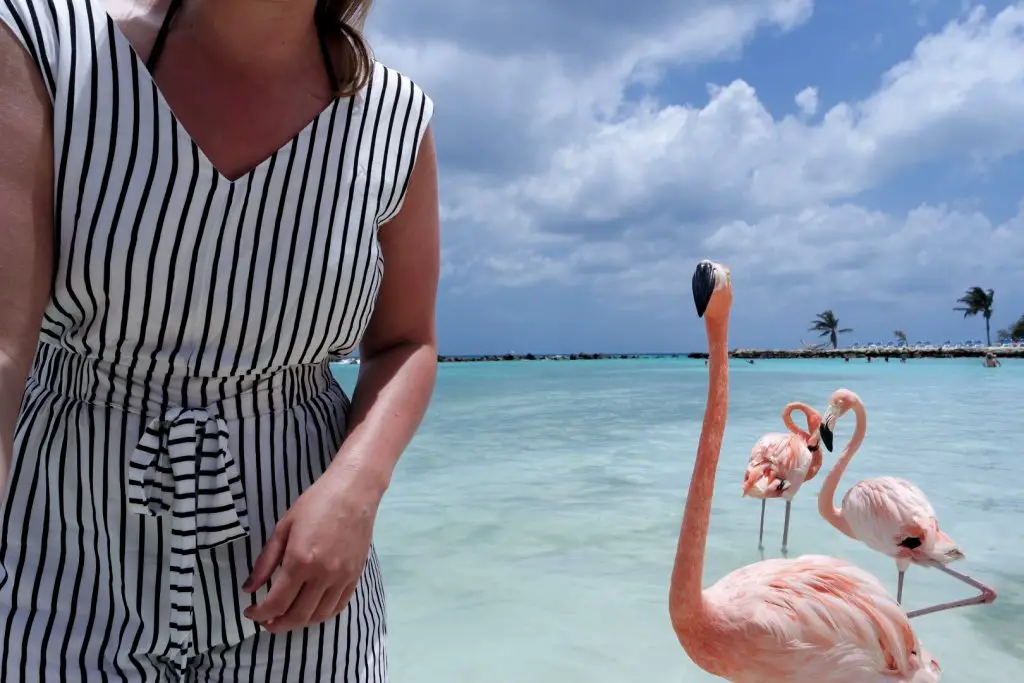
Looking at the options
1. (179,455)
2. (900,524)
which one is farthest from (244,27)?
(900,524)

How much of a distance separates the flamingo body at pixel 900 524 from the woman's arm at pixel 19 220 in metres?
4.11

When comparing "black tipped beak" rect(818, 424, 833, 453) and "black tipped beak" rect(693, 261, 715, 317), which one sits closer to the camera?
"black tipped beak" rect(693, 261, 715, 317)

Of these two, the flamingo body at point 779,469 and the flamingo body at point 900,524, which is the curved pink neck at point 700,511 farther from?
the flamingo body at point 779,469

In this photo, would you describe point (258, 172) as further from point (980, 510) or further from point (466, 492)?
point (980, 510)

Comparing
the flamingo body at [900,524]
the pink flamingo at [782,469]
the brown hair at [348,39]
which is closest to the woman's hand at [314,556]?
the brown hair at [348,39]

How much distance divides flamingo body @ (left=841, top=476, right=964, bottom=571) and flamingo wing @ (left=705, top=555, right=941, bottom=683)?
55.8 inches

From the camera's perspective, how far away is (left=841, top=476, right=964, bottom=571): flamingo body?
377 cm

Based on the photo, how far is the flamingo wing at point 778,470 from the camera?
519 centimetres

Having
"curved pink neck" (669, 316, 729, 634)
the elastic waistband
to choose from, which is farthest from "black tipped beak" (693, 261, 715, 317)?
the elastic waistband

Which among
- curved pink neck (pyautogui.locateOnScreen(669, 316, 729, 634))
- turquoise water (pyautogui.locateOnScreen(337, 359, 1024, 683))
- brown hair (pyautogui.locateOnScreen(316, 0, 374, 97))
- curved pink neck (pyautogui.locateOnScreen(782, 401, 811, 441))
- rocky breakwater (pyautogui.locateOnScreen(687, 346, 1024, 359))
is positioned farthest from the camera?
rocky breakwater (pyautogui.locateOnScreen(687, 346, 1024, 359))

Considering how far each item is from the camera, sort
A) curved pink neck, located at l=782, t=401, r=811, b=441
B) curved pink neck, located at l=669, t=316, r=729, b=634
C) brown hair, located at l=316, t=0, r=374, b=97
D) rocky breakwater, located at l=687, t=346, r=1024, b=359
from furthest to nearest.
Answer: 1. rocky breakwater, located at l=687, t=346, r=1024, b=359
2. curved pink neck, located at l=782, t=401, r=811, b=441
3. curved pink neck, located at l=669, t=316, r=729, b=634
4. brown hair, located at l=316, t=0, r=374, b=97

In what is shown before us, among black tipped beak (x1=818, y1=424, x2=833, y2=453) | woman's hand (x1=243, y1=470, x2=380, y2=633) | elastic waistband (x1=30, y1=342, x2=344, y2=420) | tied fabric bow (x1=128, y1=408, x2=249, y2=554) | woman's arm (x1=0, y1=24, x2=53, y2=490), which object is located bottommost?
black tipped beak (x1=818, y1=424, x2=833, y2=453)

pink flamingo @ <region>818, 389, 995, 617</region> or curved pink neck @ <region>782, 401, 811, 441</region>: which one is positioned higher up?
curved pink neck @ <region>782, 401, 811, 441</region>

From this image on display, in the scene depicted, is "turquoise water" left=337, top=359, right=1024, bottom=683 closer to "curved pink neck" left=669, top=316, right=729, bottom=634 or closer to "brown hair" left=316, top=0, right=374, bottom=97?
"curved pink neck" left=669, top=316, right=729, bottom=634
